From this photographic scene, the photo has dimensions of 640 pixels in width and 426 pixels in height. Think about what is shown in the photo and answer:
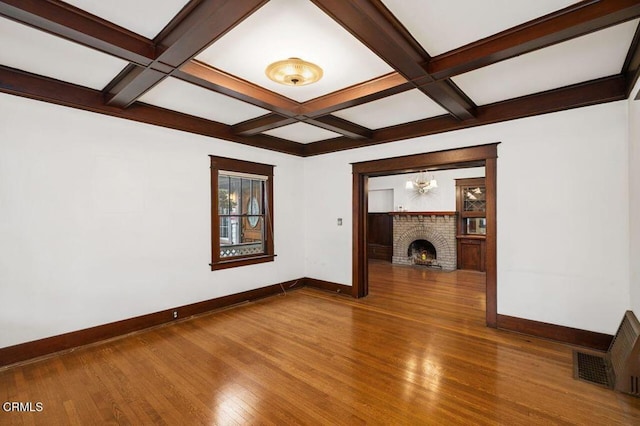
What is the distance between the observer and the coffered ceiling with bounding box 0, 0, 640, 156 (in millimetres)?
1890

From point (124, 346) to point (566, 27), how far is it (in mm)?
4770

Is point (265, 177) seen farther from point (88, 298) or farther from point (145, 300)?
point (88, 298)

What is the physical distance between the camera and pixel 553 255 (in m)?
3.33

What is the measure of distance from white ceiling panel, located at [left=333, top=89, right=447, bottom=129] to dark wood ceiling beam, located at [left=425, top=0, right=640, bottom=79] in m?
0.78

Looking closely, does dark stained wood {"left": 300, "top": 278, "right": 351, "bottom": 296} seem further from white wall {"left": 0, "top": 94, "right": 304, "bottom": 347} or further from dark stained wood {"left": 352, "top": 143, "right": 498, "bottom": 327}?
white wall {"left": 0, "top": 94, "right": 304, "bottom": 347}

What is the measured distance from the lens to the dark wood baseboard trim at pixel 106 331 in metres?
2.81

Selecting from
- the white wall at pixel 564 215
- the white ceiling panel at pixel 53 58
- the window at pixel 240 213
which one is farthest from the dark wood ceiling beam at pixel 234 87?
the white wall at pixel 564 215

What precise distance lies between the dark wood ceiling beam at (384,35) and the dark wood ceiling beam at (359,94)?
17cm

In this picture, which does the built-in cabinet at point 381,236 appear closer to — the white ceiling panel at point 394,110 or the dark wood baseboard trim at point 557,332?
the white ceiling panel at point 394,110

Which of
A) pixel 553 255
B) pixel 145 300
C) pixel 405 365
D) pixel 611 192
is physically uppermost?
pixel 611 192

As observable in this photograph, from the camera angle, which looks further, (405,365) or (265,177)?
(265,177)

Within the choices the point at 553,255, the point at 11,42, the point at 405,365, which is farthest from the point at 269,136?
the point at 553,255

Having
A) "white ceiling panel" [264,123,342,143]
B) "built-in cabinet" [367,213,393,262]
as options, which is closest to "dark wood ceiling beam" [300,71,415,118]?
"white ceiling panel" [264,123,342,143]

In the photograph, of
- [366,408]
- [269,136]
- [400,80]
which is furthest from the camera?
[269,136]
